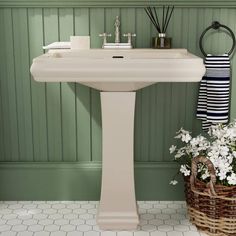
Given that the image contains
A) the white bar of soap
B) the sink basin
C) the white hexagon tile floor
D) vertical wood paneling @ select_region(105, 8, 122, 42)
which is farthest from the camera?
vertical wood paneling @ select_region(105, 8, 122, 42)

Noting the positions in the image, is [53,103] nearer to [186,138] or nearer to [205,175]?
[186,138]

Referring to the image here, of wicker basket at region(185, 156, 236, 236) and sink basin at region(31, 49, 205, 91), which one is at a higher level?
sink basin at region(31, 49, 205, 91)

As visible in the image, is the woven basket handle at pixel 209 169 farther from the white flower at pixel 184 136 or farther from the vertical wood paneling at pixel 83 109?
the vertical wood paneling at pixel 83 109

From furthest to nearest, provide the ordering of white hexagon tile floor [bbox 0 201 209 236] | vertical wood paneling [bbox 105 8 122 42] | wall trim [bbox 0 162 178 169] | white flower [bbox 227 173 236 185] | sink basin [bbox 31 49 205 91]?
wall trim [bbox 0 162 178 169], vertical wood paneling [bbox 105 8 122 42], white hexagon tile floor [bbox 0 201 209 236], white flower [bbox 227 173 236 185], sink basin [bbox 31 49 205 91]

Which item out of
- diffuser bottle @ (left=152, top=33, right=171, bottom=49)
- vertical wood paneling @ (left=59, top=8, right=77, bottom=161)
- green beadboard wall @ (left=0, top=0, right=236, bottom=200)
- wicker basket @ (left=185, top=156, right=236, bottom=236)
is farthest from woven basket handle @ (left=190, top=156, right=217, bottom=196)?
vertical wood paneling @ (left=59, top=8, right=77, bottom=161)

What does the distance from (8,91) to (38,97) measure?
188 millimetres

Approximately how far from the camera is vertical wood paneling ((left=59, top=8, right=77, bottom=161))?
2.83m

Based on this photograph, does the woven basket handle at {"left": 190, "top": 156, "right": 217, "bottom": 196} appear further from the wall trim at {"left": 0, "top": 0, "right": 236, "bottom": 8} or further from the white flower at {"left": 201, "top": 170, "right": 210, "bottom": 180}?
the wall trim at {"left": 0, "top": 0, "right": 236, "bottom": 8}

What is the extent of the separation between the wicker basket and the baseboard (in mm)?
415

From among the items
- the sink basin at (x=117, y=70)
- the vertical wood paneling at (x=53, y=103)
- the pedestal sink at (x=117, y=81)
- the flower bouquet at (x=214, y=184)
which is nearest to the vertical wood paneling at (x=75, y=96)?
the vertical wood paneling at (x=53, y=103)

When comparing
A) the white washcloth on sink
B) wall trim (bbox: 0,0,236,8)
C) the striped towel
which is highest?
wall trim (bbox: 0,0,236,8)

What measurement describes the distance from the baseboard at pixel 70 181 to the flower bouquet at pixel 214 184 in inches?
14.0

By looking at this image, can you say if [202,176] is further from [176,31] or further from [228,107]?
[176,31]

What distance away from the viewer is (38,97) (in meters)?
2.93
